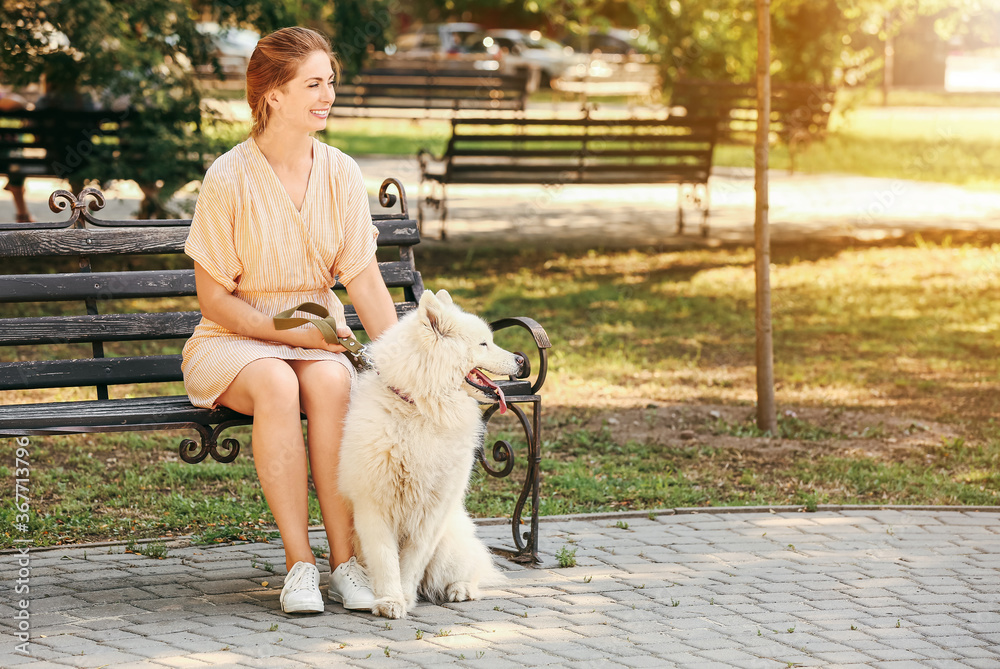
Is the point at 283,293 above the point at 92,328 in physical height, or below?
above

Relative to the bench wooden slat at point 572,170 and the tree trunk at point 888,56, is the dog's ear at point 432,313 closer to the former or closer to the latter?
the bench wooden slat at point 572,170

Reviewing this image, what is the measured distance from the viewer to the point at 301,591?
3.54m

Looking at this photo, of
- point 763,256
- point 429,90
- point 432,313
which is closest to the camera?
point 432,313

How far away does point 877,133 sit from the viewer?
22.7 meters

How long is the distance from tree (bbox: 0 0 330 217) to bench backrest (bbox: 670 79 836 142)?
8.24 m

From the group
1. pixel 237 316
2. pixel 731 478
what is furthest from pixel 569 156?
pixel 237 316

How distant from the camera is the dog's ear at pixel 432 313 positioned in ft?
11.2

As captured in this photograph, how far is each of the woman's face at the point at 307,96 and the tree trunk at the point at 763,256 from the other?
3.15 meters

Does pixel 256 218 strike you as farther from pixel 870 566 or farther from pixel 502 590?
pixel 870 566

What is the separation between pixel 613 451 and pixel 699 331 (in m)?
2.89

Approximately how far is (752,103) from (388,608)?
49.8 ft

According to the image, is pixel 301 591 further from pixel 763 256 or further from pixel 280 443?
pixel 763 256

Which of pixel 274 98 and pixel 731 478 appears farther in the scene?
pixel 731 478

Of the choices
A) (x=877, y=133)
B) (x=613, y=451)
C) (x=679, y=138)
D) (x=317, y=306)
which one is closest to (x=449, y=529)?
(x=317, y=306)
